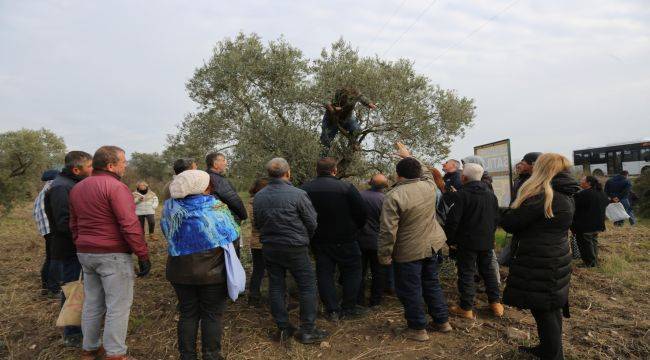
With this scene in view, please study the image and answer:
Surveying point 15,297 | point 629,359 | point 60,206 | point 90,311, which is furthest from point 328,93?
point 15,297

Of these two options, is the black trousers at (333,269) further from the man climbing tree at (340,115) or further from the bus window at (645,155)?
the bus window at (645,155)

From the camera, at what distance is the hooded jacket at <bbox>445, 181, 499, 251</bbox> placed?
16.0ft

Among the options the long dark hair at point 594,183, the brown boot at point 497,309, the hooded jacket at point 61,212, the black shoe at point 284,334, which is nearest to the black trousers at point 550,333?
the brown boot at point 497,309

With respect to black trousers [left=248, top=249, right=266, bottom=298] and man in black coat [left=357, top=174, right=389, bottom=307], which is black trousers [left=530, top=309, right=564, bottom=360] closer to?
man in black coat [left=357, top=174, right=389, bottom=307]

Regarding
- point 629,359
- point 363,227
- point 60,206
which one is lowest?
point 629,359

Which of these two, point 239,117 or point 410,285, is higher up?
point 239,117

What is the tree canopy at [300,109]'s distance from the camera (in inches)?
286

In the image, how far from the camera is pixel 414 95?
27.1 feet

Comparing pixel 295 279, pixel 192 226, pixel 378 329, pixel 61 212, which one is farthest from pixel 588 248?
pixel 61 212

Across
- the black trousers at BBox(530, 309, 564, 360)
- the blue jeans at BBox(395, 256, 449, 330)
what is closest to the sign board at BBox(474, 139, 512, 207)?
the blue jeans at BBox(395, 256, 449, 330)

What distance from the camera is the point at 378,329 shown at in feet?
15.8

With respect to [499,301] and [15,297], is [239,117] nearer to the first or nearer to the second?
[15,297]

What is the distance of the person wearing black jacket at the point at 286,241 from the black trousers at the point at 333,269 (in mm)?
511

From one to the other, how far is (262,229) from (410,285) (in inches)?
71.6
